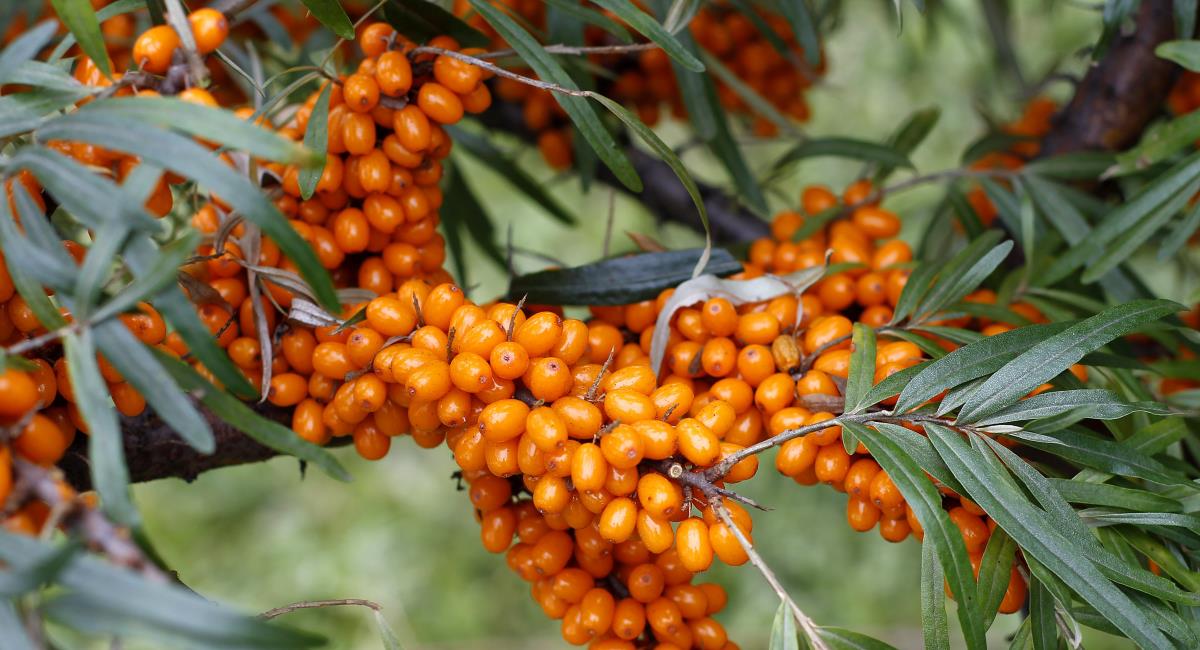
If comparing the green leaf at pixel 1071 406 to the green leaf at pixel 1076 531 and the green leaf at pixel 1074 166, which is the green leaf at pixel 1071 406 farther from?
the green leaf at pixel 1074 166

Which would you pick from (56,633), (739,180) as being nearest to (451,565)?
(56,633)

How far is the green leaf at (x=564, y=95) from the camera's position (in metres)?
0.76

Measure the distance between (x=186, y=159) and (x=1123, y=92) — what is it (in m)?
1.07

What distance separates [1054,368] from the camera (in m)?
0.67

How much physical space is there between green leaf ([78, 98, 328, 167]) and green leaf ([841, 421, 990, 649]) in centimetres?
43

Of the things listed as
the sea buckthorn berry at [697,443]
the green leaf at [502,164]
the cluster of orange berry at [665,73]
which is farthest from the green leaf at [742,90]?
the sea buckthorn berry at [697,443]

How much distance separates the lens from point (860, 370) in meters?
0.71

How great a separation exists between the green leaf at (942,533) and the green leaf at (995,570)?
3 centimetres

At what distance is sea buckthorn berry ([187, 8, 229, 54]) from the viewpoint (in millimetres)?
641

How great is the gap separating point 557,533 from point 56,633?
76.1 inches

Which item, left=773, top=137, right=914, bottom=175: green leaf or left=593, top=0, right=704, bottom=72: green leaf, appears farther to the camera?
left=773, top=137, right=914, bottom=175: green leaf

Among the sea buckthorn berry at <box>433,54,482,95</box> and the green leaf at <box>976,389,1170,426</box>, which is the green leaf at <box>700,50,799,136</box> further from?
the green leaf at <box>976,389,1170,426</box>

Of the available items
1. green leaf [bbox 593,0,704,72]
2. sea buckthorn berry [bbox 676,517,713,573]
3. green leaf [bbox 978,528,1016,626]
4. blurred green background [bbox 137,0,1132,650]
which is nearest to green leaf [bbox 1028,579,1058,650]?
green leaf [bbox 978,528,1016,626]

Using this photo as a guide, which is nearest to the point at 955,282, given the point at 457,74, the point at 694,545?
the point at 694,545
